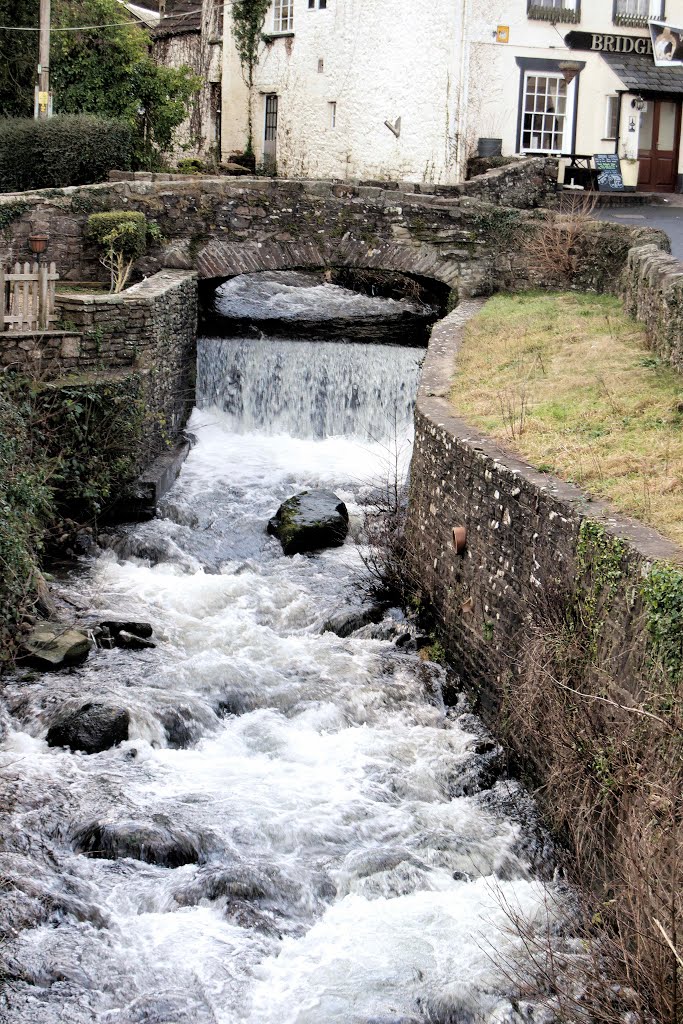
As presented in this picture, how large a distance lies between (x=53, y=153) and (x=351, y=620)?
12280 millimetres

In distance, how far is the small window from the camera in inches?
1025

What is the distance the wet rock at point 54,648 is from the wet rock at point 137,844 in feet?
8.66

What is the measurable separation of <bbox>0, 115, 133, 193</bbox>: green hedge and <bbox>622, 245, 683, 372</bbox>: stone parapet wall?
9.42 m

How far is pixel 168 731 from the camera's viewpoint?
930 cm

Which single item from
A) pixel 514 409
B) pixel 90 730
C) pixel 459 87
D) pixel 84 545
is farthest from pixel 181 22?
pixel 90 730

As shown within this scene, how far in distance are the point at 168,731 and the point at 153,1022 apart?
11.0ft

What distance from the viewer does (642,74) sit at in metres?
26.1

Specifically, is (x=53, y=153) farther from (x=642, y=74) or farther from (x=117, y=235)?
(x=642, y=74)

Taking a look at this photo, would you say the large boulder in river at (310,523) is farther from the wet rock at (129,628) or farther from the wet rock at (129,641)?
the wet rock at (129,641)

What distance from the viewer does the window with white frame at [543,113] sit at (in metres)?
25.2

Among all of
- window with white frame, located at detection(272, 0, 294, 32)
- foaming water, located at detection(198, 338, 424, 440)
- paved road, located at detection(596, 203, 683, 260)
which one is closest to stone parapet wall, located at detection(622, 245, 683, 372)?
foaming water, located at detection(198, 338, 424, 440)

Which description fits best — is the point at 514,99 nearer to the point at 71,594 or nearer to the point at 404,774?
the point at 71,594

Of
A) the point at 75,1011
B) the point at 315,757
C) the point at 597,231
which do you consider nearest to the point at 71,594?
the point at 315,757

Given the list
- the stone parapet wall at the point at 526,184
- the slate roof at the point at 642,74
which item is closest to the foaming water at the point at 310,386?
the stone parapet wall at the point at 526,184
